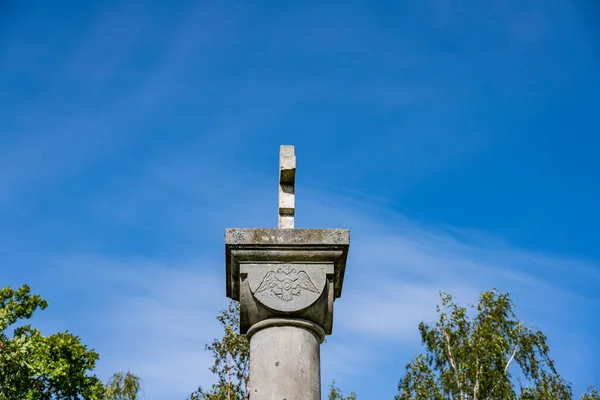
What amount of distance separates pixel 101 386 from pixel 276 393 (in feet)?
62.0

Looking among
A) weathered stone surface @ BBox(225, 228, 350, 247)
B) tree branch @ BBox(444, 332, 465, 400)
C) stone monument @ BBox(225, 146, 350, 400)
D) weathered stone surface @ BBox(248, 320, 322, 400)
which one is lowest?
weathered stone surface @ BBox(248, 320, 322, 400)

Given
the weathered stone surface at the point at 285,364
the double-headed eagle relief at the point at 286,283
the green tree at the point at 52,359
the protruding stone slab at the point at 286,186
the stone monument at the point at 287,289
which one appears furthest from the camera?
the green tree at the point at 52,359

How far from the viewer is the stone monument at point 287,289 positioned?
4.58 metres

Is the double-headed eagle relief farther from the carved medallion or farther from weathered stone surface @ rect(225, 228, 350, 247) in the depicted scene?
weathered stone surface @ rect(225, 228, 350, 247)

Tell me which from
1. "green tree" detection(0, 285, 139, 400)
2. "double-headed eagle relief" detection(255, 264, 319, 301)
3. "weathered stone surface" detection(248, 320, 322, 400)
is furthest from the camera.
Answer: "green tree" detection(0, 285, 139, 400)

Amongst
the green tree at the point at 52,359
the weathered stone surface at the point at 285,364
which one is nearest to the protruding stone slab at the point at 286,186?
the weathered stone surface at the point at 285,364

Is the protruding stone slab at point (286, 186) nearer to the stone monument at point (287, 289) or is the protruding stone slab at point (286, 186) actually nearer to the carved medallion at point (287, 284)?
the stone monument at point (287, 289)

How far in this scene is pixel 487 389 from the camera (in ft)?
67.6

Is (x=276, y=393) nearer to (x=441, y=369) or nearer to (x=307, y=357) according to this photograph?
(x=307, y=357)

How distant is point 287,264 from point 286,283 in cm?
14

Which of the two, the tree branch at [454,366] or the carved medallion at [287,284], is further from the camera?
the tree branch at [454,366]

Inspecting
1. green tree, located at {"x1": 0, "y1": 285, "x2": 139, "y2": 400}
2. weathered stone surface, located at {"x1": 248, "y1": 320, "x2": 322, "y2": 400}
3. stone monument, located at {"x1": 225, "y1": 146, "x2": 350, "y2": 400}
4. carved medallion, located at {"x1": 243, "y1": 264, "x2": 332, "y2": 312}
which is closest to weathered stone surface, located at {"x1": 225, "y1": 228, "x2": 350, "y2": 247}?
stone monument, located at {"x1": 225, "y1": 146, "x2": 350, "y2": 400}

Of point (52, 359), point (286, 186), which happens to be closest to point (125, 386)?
point (52, 359)

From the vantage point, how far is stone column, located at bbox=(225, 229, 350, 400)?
4590mm
